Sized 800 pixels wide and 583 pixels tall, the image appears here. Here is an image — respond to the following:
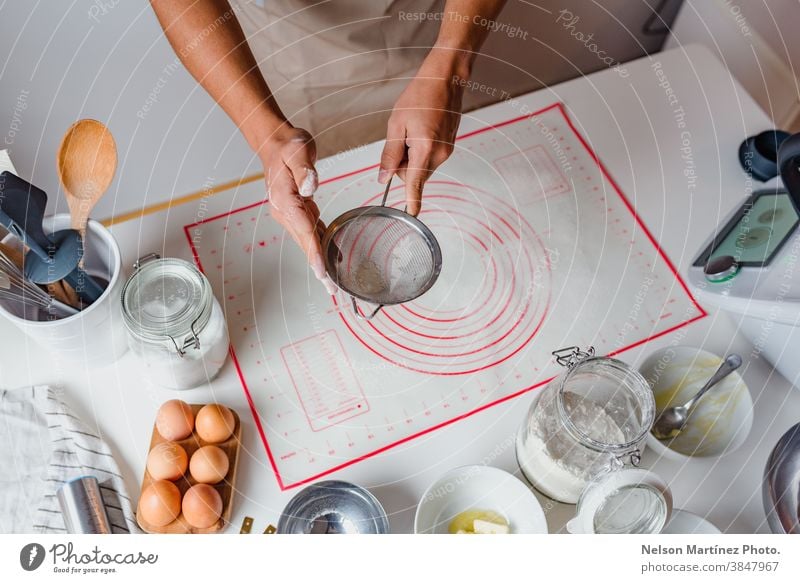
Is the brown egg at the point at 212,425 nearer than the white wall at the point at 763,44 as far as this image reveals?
Yes

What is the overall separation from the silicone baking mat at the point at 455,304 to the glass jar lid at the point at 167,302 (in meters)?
0.08

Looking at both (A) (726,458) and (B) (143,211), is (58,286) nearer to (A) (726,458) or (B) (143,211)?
(B) (143,211)

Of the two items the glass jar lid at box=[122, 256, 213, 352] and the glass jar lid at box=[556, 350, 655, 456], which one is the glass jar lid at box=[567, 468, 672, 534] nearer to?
the glass jar lid at box=[556, 350, 655, 456]

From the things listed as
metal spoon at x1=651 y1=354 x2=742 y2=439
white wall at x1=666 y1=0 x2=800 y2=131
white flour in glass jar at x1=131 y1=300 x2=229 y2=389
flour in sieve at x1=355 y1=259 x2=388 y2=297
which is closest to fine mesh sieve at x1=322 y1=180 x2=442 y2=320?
flour in sieve at x1=355 y1=259 x2=388 y2=297

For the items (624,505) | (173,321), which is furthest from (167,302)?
(624,505)

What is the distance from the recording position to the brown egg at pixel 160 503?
44cm

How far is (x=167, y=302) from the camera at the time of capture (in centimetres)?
47

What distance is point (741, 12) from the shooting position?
930mm

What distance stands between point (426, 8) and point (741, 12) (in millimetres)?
529

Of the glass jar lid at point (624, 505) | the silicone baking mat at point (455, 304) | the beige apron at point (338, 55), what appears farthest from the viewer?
the beige apron at point (338, 55)

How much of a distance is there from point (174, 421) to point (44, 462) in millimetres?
105

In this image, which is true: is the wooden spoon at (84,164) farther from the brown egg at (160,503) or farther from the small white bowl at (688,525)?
the small white bowl at (688,525)

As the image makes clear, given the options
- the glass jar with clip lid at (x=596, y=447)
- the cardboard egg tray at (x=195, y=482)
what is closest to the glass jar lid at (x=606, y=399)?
the glass jar with clip lid at (x=596, y=447)
